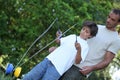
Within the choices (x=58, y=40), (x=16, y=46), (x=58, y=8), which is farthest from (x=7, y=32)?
(x=58, y=40)

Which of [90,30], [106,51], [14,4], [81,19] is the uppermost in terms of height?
[90,30]

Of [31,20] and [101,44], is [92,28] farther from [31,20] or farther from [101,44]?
[31,20]

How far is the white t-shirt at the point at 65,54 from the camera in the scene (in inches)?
Result: 183

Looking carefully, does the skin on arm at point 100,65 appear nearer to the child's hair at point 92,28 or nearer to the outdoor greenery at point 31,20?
the child's hair at point 92,28

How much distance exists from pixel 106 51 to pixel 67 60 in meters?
0.46

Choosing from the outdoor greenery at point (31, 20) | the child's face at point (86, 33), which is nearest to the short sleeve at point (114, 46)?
the child's face at point (86, 33)

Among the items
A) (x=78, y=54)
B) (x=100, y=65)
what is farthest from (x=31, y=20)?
(x=78, y=54)

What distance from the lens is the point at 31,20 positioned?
7.57 m

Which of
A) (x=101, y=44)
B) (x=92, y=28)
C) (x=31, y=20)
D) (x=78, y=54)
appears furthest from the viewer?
(x=31, y=20)

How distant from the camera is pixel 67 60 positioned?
4.66m

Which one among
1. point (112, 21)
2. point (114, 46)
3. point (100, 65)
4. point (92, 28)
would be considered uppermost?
point (92, 28)

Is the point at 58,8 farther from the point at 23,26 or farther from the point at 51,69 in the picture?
the point at 51,69

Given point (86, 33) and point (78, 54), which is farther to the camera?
point (86, 33)

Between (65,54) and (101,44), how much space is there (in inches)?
16.6
